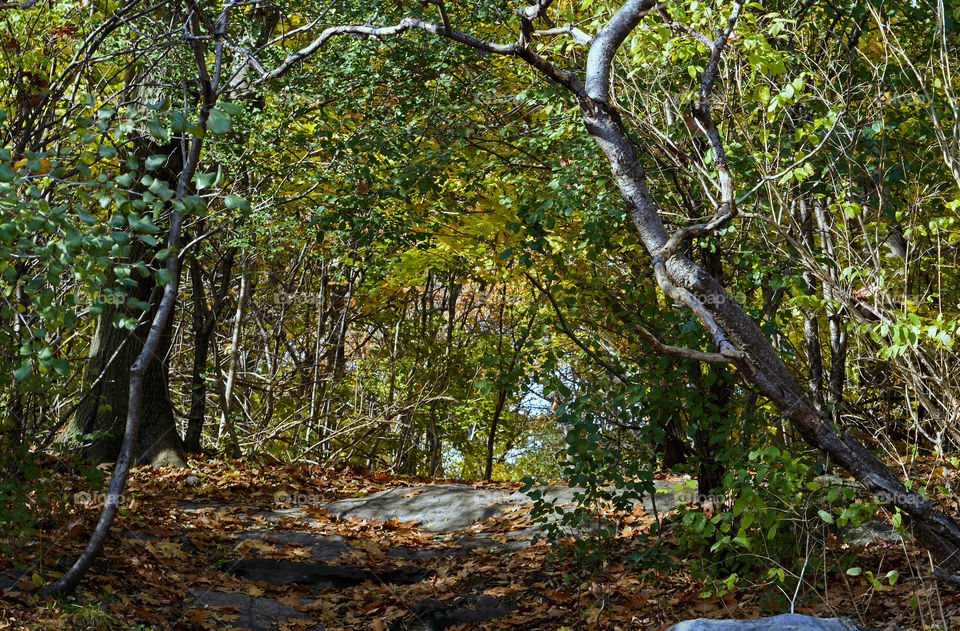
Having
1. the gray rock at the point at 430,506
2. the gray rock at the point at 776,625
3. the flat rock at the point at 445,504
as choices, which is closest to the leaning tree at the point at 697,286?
the gray rock at the point at 776,625

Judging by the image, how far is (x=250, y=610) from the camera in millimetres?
5578

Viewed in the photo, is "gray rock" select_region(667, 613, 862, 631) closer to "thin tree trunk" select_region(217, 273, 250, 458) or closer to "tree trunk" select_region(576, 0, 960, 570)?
"tree trunk" select_region(576, 0, 960, 570)

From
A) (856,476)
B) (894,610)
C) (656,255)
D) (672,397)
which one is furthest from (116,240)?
(894,610)

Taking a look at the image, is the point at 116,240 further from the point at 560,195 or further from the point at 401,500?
the point at 401,500

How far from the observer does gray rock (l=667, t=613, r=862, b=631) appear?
3604 mm

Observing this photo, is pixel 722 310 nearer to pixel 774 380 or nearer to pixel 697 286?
pixel 697 286

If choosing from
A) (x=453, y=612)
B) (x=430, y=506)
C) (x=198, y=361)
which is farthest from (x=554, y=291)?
(x=198, y=361)


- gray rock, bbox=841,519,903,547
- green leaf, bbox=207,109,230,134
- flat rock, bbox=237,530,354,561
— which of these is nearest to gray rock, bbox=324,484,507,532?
flat rock, bbox=237,530,354,561

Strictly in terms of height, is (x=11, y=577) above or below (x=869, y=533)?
above

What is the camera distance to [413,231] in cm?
688

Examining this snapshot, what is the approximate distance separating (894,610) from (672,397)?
1849mm

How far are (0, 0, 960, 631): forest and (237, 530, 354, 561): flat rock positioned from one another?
1.8 inches

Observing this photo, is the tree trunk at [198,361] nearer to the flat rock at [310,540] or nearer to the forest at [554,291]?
the forest at [554,291]

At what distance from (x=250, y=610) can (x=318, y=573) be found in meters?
0.98
